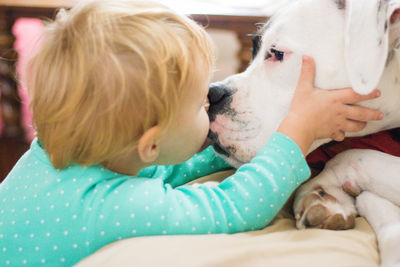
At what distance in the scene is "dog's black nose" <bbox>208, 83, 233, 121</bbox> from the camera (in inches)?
46.5

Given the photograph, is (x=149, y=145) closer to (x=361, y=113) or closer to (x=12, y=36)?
(x=361, y=113)

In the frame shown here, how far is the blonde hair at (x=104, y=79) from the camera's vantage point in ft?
→ 2.82

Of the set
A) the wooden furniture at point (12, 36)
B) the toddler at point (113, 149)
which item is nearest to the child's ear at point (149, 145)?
the toddler at point (113, 149)

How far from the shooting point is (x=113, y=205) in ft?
2.77

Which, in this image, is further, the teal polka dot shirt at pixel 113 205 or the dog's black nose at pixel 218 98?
the dog's black nose at pixel 218 98

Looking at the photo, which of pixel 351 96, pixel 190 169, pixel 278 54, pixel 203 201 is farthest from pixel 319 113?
pixel 190 169

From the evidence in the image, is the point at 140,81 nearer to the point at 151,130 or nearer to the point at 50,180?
the point at 151,130

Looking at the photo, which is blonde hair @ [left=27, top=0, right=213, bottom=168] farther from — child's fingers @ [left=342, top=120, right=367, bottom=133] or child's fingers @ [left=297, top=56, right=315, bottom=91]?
child's fingers @ [left=342, top=120, right=367, bottom=133]

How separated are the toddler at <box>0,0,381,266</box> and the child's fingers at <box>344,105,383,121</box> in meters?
0.14

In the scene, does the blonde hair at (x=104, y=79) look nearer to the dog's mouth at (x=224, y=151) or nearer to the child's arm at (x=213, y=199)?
the child's arm at (x=213, y=199)

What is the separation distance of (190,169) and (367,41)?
1.97 ft

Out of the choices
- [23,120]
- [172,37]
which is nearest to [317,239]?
[172,37]

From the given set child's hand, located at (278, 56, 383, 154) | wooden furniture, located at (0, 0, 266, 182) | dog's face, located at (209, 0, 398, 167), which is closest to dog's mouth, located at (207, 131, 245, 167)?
dog's face, located at (209, 0, 398, 167)

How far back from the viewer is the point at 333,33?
3.52ft
